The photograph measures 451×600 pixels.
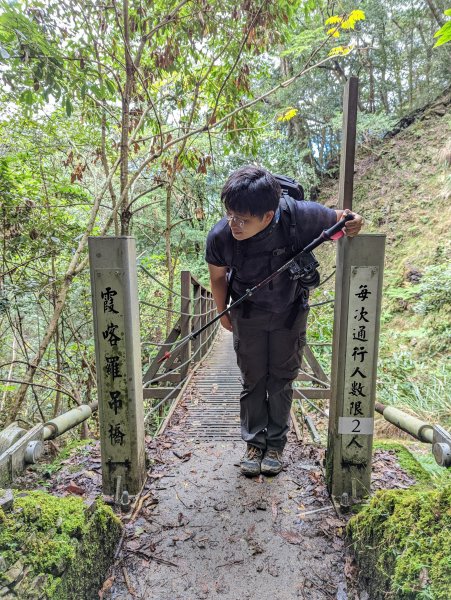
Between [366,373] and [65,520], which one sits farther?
[366,373]

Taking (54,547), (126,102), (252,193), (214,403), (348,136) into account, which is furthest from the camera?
(214,403)

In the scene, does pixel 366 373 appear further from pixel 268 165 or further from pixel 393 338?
pixel 268 165

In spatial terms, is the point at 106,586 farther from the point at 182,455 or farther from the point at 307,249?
the point at 307,249

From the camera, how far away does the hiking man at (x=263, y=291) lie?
1604mm

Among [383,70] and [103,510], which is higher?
[383,70]

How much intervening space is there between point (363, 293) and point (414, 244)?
268 inches

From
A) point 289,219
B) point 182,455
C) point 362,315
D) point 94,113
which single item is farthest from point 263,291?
point 94,113

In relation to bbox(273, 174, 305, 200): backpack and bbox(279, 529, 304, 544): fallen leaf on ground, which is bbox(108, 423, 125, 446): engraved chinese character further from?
bbox(273, 174, 305, 200): backpack

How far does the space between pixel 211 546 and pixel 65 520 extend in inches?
26.5

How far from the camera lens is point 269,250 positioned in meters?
1.78

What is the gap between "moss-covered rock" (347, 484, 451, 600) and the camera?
100 centimetres

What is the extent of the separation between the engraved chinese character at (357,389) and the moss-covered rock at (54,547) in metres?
1.18

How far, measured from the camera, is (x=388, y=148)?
35.2ft

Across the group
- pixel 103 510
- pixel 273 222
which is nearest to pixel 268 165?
pixel 273 222
